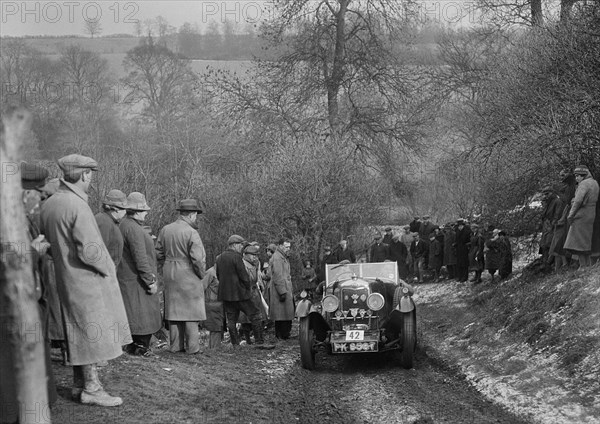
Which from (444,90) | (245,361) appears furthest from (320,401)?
(444,90)

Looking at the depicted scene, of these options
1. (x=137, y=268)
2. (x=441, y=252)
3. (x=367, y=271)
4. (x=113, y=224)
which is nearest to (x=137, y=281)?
(x=137, y=268)

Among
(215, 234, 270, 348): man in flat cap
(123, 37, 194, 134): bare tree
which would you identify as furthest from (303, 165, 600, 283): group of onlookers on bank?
(123, 37, 194, 134): bare tree

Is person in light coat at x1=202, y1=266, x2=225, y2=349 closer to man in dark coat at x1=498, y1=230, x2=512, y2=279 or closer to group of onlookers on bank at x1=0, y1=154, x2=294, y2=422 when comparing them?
group of onlookers on bank at x1=0, y1=154, x2=294, y2=422

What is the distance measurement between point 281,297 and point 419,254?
33.4 ft

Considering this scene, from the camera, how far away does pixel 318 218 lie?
77.5 ft

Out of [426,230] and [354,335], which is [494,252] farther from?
[354,335]

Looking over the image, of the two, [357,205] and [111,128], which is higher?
[111,128]

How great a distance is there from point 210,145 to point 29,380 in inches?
1197

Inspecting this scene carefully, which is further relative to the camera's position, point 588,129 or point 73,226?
point 588,129

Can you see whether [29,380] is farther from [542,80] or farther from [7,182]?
[542,80]

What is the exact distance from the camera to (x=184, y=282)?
10.1 metres

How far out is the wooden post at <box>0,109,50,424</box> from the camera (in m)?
4.54

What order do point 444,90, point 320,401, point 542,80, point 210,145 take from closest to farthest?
point 320,401 → point 542,80 → point 444,90 → point 210,145

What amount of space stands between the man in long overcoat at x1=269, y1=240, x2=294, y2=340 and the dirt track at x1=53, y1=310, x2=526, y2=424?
263 cm
